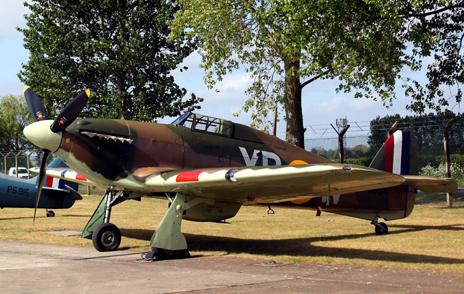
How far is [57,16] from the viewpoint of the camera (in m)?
39.5

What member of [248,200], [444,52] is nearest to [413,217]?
[444,52]

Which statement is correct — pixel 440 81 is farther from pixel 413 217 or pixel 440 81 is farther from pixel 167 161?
pixel 167 161

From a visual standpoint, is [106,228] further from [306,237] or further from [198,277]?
[306,237]

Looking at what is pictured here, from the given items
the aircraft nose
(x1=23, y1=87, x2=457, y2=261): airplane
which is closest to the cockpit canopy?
(x1=23, y1=87, x2=457, y2=261): airplane

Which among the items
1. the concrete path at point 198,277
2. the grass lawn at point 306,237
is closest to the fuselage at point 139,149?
the grass lawn at point 306,237

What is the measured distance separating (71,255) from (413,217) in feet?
37.4

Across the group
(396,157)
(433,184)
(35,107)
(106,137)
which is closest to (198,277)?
(106,137)

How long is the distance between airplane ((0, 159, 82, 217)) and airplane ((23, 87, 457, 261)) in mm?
7290

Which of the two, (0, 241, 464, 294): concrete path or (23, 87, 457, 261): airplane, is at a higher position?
(23, 87, 457, 261): airplane

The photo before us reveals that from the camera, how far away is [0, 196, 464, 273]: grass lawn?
35.4 ft

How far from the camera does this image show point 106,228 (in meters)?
12.0

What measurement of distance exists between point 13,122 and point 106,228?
67403 mm

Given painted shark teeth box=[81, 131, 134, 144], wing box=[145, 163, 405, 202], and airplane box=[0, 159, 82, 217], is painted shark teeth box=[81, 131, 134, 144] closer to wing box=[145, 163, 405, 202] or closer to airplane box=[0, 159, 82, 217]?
A: wing box=[145, 163, 405, 202]

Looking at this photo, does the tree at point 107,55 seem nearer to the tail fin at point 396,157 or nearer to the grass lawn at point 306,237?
the grass lawn at point 306,237
